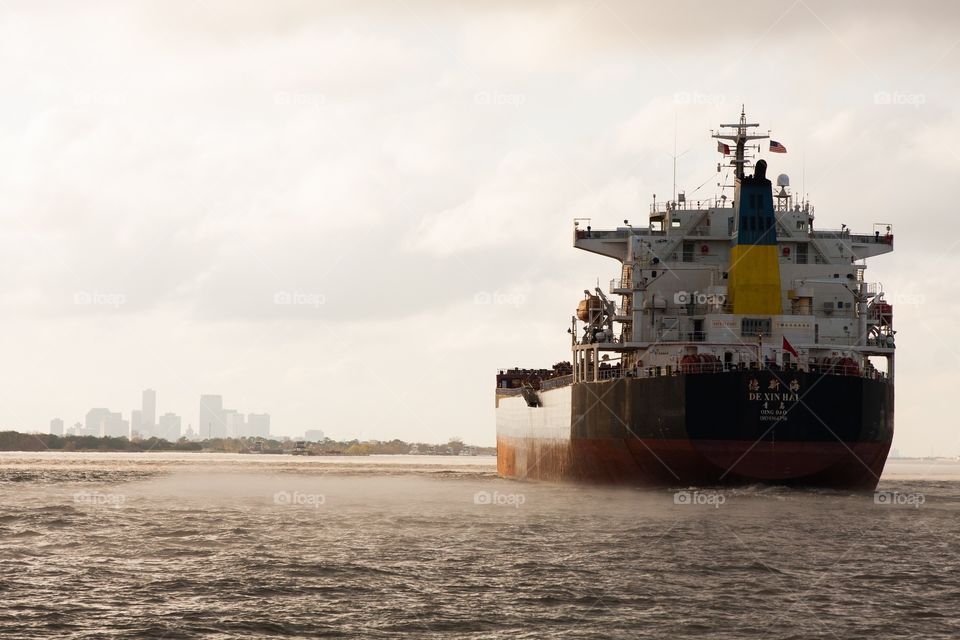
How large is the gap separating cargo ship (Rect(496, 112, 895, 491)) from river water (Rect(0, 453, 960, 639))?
2277 millimetres

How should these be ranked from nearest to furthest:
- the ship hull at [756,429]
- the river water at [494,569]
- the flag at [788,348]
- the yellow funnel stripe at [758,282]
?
1. the river water at [494,569]
2. the ship hull at [756,429]
3. the flag at [788,348]
4. the yellow funnel stripe at [758,282]

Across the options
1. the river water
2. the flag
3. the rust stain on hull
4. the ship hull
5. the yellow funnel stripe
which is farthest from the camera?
the yellow funnel stripe

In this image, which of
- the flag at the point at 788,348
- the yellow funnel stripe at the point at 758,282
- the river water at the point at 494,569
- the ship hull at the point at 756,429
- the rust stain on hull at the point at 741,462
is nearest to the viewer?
the river water at the point at 494,569

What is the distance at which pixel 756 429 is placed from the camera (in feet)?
142

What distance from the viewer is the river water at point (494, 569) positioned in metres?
20.2

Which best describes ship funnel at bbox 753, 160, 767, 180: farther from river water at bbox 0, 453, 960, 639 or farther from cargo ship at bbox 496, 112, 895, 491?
river water at bbox 0, 453, 960, 639

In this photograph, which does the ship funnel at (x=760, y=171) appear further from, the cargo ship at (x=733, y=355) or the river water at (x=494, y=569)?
the river water at (x=494, y=569)

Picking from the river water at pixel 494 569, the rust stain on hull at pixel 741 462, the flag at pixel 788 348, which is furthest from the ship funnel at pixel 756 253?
the river water at pixel 494 569

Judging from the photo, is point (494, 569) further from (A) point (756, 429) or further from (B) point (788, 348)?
(B) point (788, 348)

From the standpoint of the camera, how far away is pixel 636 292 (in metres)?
52.8

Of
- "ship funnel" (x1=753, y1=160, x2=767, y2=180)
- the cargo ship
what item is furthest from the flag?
"ship funnel" (x1=753, y1=160, x2=767, y2=180)

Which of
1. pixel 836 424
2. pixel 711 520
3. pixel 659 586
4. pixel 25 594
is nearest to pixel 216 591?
pixel 25 594

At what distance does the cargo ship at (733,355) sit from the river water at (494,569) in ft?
7.47

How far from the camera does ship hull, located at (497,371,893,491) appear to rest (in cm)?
4347
